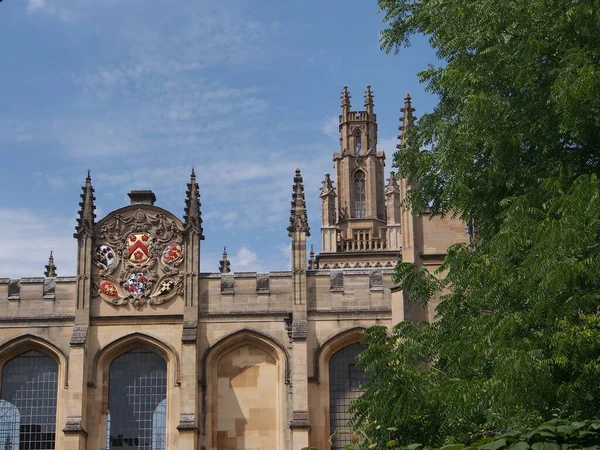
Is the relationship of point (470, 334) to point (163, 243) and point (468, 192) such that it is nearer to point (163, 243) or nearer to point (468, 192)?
point (468, 192)

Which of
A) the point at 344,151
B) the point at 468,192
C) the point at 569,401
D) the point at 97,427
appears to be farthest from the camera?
the point at 344,151

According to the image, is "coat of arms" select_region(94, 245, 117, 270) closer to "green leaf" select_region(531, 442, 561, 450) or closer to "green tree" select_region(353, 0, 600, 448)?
"green tree" select_region(353, 0, 600, 448)

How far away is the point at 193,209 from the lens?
35219 millimetres

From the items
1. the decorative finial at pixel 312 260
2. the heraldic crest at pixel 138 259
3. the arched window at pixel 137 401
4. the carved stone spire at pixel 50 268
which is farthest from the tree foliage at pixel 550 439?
the decorative finial at pixel 312 260

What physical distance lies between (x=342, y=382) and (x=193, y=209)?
22.4 feet

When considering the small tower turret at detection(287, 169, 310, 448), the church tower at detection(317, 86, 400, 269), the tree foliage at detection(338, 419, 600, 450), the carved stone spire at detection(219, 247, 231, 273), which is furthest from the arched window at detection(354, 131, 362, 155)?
the tree foliage at detection(338, 419, 600, 450)

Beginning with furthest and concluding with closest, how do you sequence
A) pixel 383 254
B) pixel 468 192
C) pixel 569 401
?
pixel 383 254
pixel 468 192
pixel 569 401

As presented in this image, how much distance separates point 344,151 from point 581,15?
68137 mm

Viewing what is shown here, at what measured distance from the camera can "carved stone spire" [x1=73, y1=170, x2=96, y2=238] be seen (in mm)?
35062

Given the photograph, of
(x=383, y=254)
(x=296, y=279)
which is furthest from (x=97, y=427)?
(x=383, y=254)

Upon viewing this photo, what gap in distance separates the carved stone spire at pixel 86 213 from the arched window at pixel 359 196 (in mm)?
50860

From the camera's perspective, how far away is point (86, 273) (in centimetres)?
3478

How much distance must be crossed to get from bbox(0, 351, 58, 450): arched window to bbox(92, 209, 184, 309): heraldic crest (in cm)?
275

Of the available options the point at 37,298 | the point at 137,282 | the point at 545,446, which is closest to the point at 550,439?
the point at 545,446
